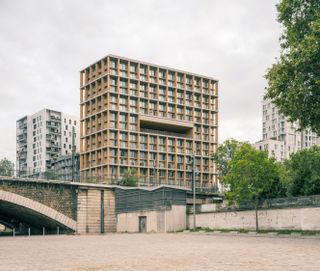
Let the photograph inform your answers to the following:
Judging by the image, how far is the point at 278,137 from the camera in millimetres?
140250

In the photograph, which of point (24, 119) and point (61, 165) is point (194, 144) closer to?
point (61, 165)

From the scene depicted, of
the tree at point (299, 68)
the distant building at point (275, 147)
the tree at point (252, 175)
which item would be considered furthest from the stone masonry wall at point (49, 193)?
Result: the distant building at point (275, 147)

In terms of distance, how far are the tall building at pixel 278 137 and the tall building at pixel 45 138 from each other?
58.8m

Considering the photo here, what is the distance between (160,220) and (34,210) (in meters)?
13.1

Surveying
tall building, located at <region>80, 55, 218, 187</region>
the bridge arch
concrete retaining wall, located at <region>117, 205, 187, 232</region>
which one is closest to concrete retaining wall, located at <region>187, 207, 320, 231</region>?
concrete retaining wall, located at <region>117, 205, 187, 232</region>

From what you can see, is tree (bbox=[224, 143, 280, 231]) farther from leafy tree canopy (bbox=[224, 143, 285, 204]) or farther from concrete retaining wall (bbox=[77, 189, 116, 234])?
concrete retaining wall (bbox=[77, 189, 116, 234])

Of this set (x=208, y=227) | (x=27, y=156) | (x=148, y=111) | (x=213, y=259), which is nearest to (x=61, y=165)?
(x=27, y=156)

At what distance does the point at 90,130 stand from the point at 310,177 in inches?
2658

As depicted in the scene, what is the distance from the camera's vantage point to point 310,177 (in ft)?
160

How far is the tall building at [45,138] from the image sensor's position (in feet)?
490

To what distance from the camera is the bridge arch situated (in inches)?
1925

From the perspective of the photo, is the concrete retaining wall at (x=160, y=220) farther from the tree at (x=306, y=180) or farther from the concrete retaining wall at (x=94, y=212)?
the tree at (x=306, y=180)

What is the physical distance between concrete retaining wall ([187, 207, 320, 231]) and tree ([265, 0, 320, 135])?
9294 mm

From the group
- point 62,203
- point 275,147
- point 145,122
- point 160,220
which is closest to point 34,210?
point 62,203
